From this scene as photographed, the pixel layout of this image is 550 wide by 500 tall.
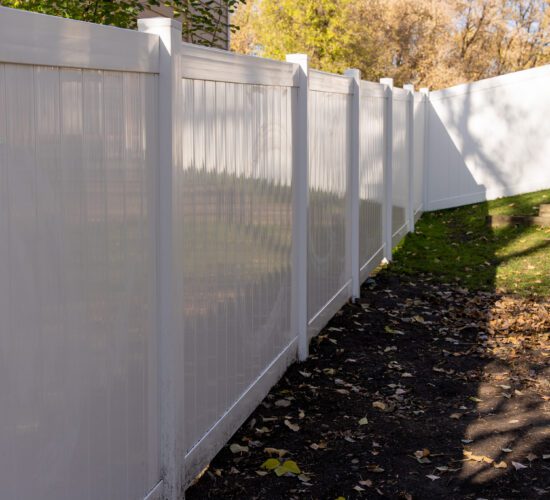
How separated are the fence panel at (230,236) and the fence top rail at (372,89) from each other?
127 inches

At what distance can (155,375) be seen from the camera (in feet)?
11.8

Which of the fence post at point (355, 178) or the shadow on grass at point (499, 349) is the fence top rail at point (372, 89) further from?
the shadow on grass at point (499, 349)

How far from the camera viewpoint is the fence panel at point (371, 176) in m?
9.30

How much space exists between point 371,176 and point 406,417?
4948 millimetres

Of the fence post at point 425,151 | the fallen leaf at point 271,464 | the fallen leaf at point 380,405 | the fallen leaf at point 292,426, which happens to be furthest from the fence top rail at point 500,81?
the fallen leaf at point 271,464

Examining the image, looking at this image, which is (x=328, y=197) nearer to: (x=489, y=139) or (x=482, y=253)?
(x=482, y=253)

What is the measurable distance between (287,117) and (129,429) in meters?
3.18

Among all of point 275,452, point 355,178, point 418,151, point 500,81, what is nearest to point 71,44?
point 275,452

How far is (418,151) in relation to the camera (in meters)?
16.7

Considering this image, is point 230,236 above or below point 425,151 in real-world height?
below

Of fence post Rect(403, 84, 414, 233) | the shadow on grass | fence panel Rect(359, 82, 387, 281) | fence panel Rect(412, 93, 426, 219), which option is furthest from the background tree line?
fence panel Rect(359, 82, 387, 281)

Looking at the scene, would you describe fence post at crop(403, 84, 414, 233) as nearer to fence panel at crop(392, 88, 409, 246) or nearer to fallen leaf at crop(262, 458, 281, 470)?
fence panel at crop(392, 88, 409, 246)

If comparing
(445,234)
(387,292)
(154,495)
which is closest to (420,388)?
(154,495)

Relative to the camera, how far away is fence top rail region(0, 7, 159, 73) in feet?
7.59
